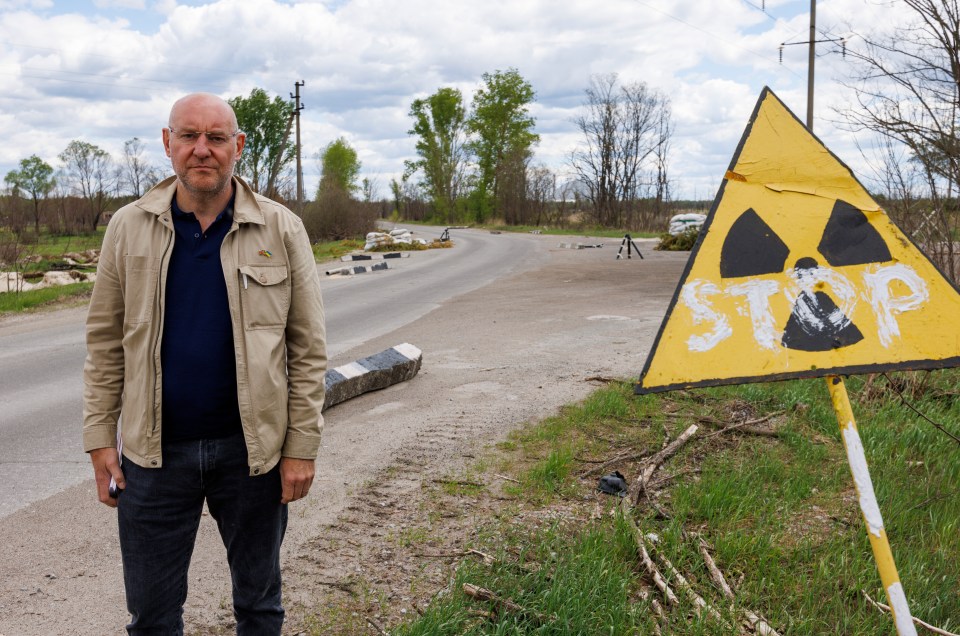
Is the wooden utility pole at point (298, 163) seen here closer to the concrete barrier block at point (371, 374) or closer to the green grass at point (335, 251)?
the green grass at point (335, 251)

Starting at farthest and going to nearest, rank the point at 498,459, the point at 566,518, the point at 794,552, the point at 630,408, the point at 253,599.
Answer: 1. the point at 630,408
2. the point at 498,459
3. the point at 566,518
4. the point at 794,552
5. the point at 253,599

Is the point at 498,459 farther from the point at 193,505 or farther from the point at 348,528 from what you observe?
the point at 193,505

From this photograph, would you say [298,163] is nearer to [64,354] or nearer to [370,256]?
[370,256]

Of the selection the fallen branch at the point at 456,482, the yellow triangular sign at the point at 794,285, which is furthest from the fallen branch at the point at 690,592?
the fallen branch at the point at 456,482

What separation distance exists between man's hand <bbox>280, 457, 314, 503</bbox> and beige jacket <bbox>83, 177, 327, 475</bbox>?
0.03m

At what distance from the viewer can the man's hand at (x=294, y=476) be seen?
2547mm

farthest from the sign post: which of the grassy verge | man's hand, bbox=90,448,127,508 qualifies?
man's hand, bbox=90,448,127,508

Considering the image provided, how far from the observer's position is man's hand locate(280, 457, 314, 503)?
100 inches

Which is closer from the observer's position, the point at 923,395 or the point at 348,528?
the point at 348,528

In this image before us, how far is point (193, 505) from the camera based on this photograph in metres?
2.54

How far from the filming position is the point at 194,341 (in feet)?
7.98

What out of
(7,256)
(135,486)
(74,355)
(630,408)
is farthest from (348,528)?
(7,256)

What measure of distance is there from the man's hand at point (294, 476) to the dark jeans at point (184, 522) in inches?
1.4

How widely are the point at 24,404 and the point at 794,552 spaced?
681 cm
